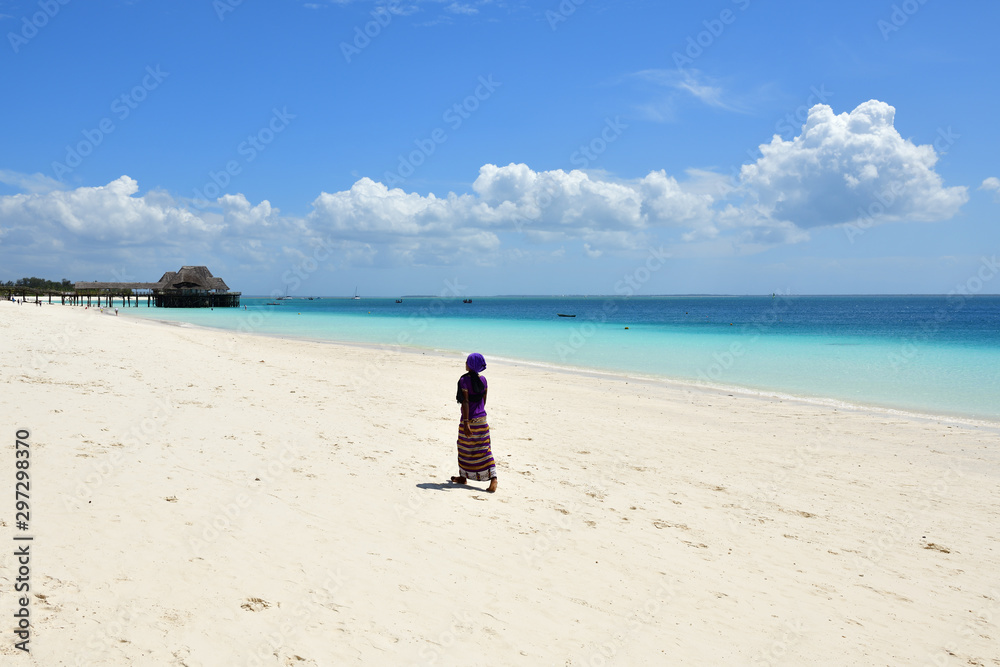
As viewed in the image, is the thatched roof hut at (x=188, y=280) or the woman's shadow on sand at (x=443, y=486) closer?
the woman's shadow on sand at (x=443, y=486)

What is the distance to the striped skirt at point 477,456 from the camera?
22.5ft

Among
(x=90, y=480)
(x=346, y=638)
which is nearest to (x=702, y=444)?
(x=346, y=638)

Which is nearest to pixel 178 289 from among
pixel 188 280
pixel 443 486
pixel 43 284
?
pixel 188 280

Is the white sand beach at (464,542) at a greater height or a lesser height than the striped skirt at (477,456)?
lesser

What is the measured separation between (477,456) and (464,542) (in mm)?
1648

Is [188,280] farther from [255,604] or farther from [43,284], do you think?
[255,604]

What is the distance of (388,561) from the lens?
15.6 ft

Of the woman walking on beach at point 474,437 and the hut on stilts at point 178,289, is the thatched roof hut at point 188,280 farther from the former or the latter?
the woman walking on beach at point 474,437

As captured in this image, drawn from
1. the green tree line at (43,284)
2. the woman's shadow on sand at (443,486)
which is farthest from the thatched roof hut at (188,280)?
the woman's shadow on sand at (443,486)

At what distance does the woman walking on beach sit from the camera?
22.5 ft

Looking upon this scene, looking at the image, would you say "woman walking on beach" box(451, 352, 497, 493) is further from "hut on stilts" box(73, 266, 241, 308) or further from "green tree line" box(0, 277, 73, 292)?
"green tree line" box(0, 277, 73, 292)

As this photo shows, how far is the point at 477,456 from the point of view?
270 inches

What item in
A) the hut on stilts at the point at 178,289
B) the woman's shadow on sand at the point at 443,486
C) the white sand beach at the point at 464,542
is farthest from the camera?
the hut on stilts at the point at 178,289

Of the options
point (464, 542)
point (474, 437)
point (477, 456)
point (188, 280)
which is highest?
point (188, 280)
